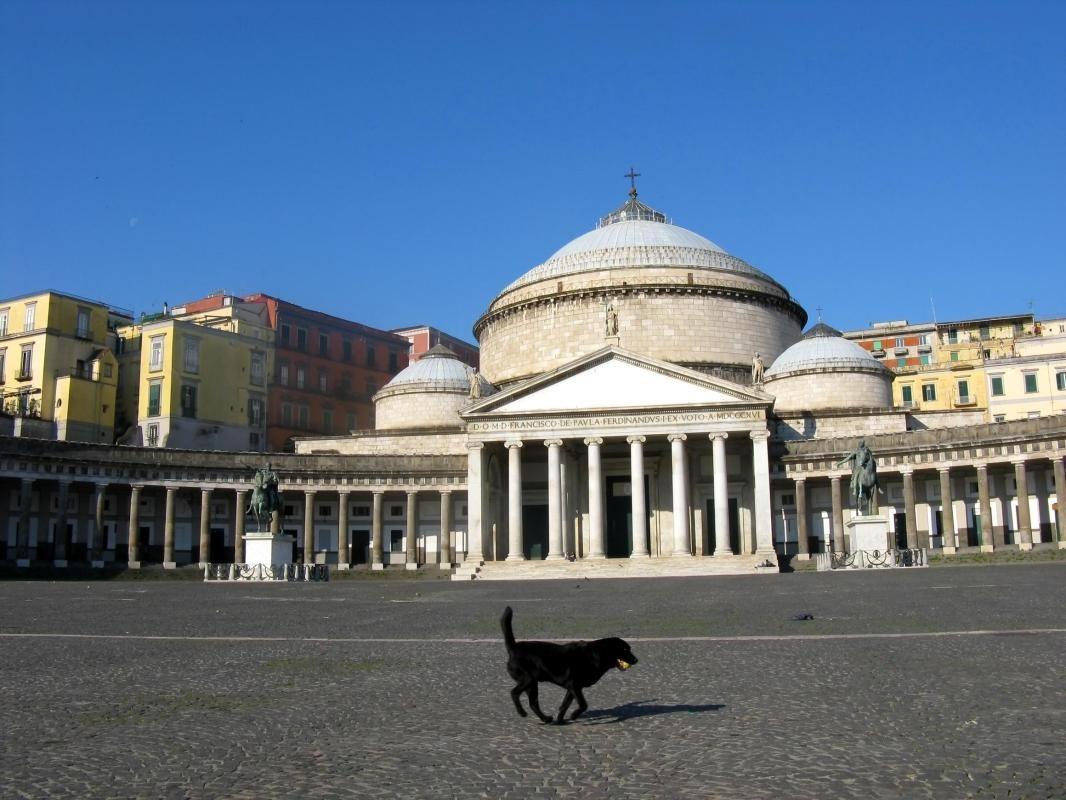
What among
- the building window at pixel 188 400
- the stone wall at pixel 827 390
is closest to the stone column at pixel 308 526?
the building window at pixel 188 400

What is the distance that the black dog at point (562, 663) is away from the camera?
305 inches

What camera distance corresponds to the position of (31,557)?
2151 inches

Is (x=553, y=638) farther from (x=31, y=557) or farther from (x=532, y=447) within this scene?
(x=31, y=557)

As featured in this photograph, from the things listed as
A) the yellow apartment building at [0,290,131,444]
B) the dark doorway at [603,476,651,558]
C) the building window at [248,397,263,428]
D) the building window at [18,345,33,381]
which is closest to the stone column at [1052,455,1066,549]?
the dark doorway at [603,476,651,558]

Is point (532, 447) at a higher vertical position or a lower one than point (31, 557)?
higher

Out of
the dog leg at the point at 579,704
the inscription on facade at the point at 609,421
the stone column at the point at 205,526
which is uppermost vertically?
the inscription on facade at the point at 609,421

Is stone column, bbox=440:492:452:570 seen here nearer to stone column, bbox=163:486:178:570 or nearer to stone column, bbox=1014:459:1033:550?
stone column, bbox=163:486:178:570

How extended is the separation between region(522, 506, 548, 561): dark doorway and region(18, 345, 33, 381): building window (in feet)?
98.3

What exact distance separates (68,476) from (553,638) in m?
46.0

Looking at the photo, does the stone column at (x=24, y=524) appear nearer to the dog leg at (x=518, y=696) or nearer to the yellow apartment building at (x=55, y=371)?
the yellow apartment building at (x=55, y=371)

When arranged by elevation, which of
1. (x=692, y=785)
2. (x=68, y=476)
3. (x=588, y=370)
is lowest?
(x=692, y=785)

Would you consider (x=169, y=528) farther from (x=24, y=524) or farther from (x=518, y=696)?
(x=518, y=696)

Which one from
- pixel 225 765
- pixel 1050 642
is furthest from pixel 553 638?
pixel 225 765

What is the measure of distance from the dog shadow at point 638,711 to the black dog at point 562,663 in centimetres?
46
